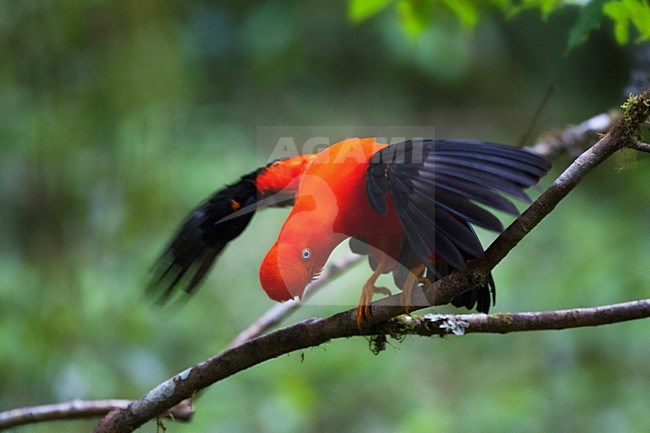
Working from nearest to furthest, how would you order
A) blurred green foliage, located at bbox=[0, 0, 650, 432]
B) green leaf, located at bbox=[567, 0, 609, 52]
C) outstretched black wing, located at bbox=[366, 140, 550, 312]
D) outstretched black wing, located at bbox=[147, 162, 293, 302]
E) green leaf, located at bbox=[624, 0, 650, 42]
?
outstretched black wing, located at bbox=[366, 140, 550, 312] → green leaf, located at bbox=[624, 0, 650, 42] → green leaf, located at bbox=[567, 0, 609, 52] → outstretched black wing, located at bbox=[147, 162, 293, 302] → blurred green foliage, located at bbox=[0, 0, 650, 432]

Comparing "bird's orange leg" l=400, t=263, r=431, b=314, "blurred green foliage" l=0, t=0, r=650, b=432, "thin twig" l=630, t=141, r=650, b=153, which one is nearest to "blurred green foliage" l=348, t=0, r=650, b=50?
"thin twig" l=630, t=141, r=650, b=153

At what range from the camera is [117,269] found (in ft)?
13.2

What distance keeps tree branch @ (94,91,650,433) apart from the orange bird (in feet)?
0.13

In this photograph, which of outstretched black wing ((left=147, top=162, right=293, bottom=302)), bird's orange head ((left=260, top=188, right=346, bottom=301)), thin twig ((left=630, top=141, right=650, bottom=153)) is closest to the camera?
thin twig ((left=630, top=141, right=650, bottom=153))

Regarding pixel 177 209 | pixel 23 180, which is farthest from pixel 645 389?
pixel 23 180

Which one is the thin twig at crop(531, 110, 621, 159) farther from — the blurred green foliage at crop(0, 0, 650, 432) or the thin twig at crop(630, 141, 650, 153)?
the thin twig at crop(630, 141, 650, 153)

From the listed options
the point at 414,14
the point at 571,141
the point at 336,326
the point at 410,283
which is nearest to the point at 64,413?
the point at 336,326

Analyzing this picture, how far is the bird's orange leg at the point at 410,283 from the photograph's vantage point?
70.5 inches

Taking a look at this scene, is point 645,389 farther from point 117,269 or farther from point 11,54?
point 11,54

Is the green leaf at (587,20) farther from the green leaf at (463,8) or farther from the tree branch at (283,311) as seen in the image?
the tree branch at (283,311)

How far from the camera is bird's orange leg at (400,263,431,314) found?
1.79 metres

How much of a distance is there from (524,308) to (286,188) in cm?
Result: 222

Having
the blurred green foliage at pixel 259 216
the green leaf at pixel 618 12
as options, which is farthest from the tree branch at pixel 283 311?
the green leaf at pixel 618 12

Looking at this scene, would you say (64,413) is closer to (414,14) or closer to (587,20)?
(414,14)
